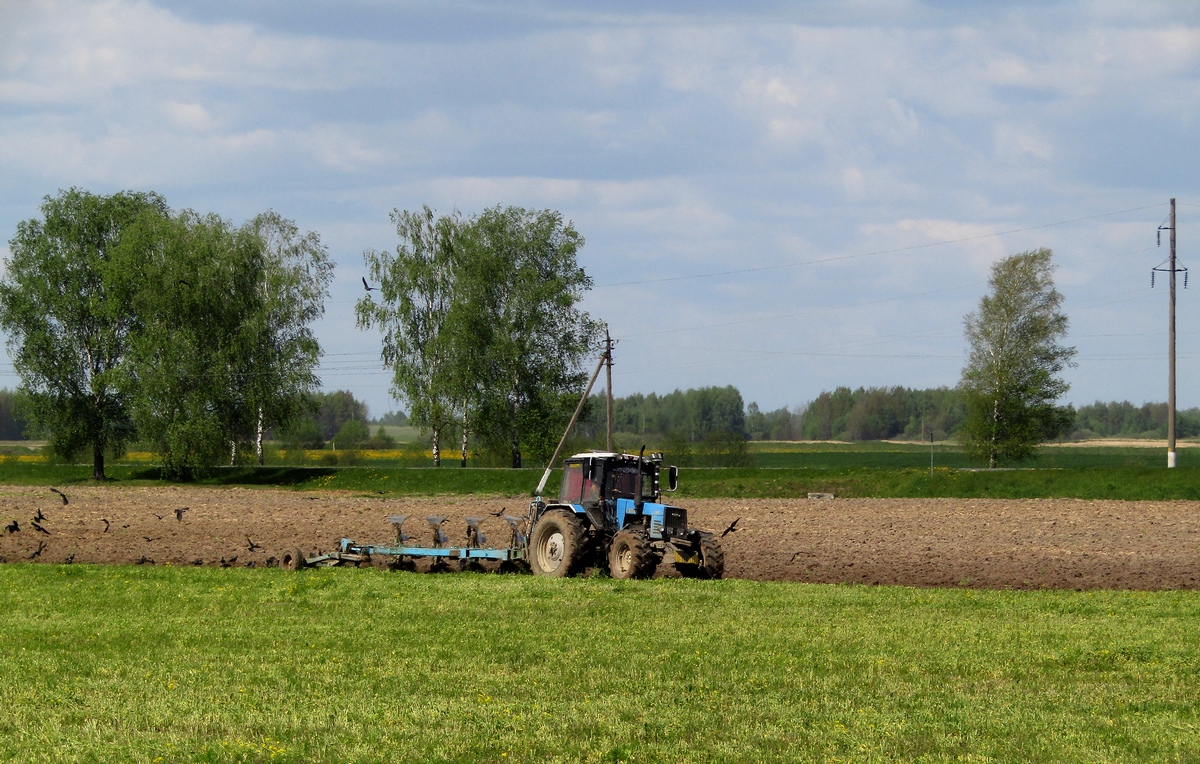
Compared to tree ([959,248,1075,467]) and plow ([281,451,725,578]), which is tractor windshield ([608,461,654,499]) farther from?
tree ([959,248,1075,467])

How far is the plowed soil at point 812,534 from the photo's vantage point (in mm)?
23852

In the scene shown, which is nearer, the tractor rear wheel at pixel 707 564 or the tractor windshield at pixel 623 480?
the tractor rear wheel at pixel 707 564

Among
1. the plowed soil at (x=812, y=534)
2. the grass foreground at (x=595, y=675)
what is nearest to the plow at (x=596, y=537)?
the plowed soil at (x=812, y=534)

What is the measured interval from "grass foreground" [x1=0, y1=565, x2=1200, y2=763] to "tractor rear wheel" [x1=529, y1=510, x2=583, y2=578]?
2484mm

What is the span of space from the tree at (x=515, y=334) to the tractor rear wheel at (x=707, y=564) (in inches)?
1742

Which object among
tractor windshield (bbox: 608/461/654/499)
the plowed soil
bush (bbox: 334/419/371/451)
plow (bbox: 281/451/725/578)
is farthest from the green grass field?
bush (bbox: 334/419/371/451)

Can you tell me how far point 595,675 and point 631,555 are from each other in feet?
31.2

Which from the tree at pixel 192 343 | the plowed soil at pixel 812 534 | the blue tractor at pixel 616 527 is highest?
the tree at pixel 192 343

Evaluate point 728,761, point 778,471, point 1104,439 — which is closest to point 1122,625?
point 728,761

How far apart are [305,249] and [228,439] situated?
15.6 meters

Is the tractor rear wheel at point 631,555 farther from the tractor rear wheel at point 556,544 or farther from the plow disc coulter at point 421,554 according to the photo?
the plow disc coulter at point 421,554

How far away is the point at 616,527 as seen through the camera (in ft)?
76.5

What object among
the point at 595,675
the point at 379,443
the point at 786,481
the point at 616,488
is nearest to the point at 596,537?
the point at 616,488

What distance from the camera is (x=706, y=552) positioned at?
71.9 feet
